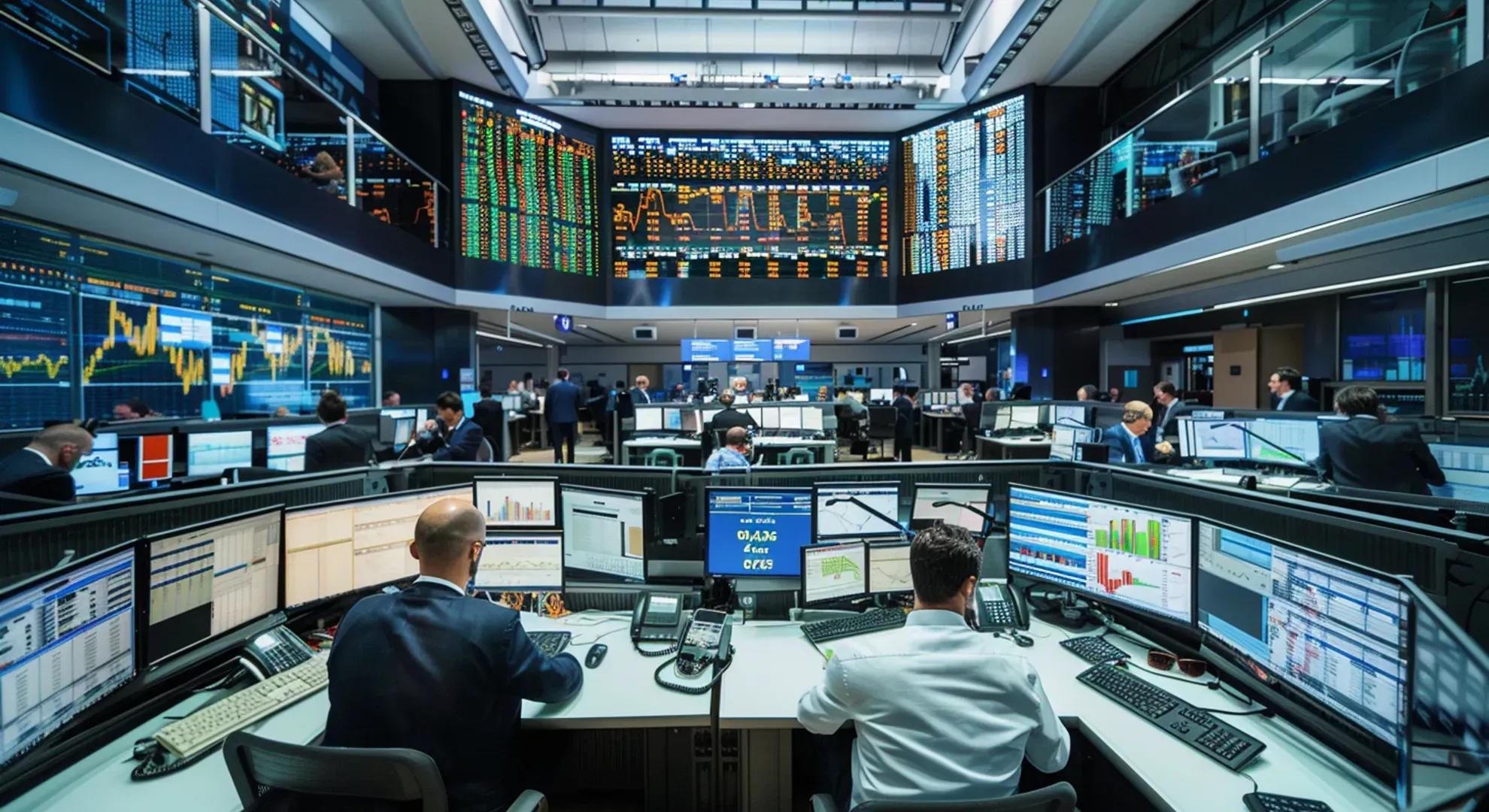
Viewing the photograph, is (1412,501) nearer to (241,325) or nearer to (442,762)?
(442,762)

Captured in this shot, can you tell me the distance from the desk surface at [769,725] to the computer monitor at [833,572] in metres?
0.16

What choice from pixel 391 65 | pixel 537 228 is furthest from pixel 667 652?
pixel 391 65

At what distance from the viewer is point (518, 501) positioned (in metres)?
2.32

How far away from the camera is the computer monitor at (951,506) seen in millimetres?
2365

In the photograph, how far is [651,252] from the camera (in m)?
9.94

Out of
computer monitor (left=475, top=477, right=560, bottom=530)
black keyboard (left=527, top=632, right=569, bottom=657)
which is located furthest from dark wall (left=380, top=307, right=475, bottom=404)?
black keyboard (left=527, top=632, right=569, bottom=657)

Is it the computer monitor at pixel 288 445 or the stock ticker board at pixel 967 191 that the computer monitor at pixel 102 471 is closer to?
the computer monitor at pixel 288 445

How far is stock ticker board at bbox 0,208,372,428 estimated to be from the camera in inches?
156

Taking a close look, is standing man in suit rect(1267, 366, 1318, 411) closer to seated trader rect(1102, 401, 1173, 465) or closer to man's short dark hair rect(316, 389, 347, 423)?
seated trader rect(1102, 401, 1173, 465)

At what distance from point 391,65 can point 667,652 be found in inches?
350

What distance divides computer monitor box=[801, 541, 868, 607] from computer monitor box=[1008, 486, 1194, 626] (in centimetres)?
58

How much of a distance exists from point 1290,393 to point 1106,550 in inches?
202

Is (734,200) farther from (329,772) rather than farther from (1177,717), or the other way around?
(329,772)

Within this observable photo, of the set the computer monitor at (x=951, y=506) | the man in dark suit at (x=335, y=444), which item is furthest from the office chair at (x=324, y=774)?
the man in dark suit at (x=335, y=444)
